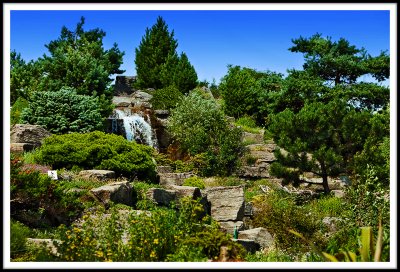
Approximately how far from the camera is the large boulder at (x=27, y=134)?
17.1 metres

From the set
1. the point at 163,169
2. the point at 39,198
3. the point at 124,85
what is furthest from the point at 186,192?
the point at 124,85

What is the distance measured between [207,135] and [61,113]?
5935 mm

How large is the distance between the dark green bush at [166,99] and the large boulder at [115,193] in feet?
49.1

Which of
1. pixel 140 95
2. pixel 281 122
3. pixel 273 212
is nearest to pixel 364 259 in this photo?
pixel 273 212

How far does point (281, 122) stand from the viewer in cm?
2016

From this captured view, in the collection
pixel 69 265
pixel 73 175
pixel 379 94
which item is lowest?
pixel 69 265

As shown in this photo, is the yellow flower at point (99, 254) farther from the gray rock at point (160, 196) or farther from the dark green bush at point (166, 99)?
the dark green bush at point (166, 99)

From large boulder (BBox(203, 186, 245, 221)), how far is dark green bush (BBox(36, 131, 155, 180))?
79.9 inches

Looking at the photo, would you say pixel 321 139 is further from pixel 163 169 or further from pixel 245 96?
A: pixel 245 96

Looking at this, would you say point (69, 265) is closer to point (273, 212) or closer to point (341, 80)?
point (273, 212)

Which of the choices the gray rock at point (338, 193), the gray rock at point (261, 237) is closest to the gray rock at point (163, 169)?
the gray rock at point (338, 193)

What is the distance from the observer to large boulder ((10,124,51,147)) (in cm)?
1714

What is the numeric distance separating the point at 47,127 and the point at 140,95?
43.7 feet

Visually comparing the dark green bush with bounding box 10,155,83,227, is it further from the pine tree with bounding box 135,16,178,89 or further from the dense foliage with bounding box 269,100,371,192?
the pine tree with bounding box 135,16,178,89
